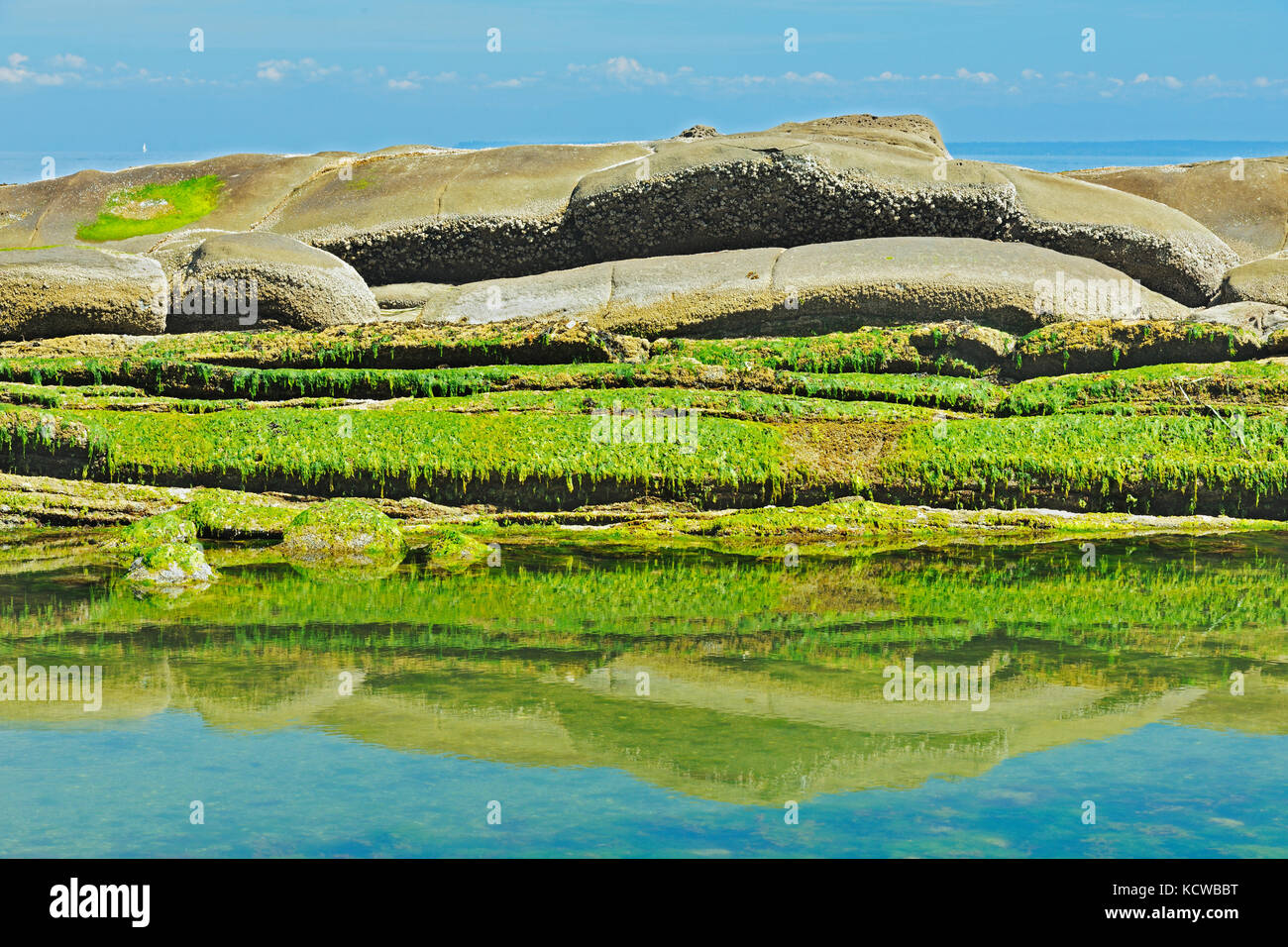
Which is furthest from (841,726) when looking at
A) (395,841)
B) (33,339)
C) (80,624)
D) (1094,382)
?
(33,339)

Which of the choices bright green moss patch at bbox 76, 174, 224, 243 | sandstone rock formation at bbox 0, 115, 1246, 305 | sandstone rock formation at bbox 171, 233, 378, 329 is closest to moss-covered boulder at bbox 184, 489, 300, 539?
sandstone rock formation at bbox 171, 233, 378, 329

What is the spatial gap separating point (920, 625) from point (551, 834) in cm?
499

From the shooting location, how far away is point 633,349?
16469 mm

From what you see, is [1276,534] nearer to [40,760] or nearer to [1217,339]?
[1217,339]

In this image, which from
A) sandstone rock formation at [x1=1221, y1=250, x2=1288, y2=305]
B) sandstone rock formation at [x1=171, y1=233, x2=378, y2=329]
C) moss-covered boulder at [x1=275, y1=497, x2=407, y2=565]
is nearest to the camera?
moss-covered boulder at [x1=275, y1=497, x2=407, y2=565]

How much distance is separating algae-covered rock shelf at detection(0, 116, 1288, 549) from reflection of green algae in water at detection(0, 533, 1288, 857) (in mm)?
1686

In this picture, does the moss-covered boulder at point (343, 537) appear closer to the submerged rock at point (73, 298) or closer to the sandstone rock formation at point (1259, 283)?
the submerged rock at point (73, 298)

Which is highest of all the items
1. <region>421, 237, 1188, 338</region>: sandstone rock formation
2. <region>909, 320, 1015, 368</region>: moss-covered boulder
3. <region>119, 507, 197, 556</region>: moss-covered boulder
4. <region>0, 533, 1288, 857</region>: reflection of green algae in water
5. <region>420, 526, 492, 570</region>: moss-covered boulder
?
<region>421, 237, 1188, 338</region>: sandstone rock formation

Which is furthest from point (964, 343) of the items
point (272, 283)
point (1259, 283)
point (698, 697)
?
point (698, 697)

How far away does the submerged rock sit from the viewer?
17438 millimetres

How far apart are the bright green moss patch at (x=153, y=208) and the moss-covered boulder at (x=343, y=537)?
9.51 m

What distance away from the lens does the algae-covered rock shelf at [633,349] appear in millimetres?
14148

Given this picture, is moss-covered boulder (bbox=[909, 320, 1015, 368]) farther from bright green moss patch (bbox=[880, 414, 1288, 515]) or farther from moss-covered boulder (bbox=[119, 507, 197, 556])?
moss-covered boulder (bbox=[119, 507, 197, 556])

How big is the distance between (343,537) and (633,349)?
5231 mm
